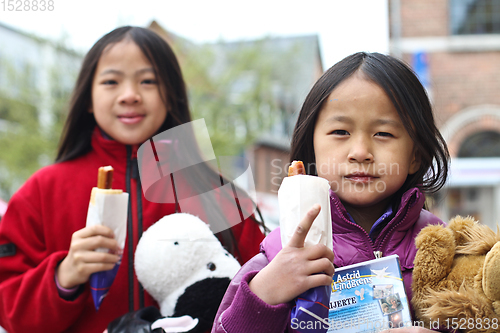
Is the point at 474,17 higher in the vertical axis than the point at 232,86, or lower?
higher

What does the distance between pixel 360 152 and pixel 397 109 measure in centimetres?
19

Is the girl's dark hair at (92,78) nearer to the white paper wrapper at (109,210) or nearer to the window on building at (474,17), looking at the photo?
the white paper wrapper at (109,210)

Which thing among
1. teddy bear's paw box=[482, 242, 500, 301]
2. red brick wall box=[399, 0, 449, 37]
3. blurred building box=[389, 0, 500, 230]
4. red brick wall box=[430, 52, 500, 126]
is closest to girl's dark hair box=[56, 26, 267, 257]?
teddy bear's paw box=[482, 242, 500, 301]

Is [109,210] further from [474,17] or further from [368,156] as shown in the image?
[474,17]

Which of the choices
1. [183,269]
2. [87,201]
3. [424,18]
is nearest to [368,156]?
[183,269]

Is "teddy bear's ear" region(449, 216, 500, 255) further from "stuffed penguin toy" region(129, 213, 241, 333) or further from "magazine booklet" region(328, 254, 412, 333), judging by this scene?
"stuffed penguin toy" region(129, 213, 241, 333)

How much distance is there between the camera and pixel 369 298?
1.11 m

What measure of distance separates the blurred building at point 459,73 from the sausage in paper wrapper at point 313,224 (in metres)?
9.13

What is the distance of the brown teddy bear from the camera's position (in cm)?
101

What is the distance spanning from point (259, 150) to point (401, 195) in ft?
49.7

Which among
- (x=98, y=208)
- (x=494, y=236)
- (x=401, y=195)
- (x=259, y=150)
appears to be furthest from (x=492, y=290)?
(x=259, y=150)

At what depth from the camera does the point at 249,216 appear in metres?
1.65

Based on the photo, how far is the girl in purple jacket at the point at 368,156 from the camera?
1.19 metres

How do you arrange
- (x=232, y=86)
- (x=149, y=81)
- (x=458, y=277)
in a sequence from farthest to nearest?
(x=232, y=86) → (x=149, y=81) → (x=458, y=277)
